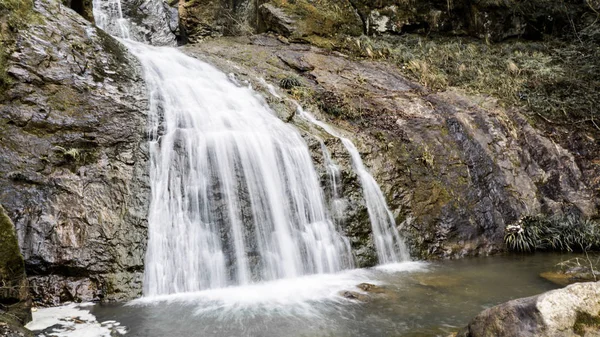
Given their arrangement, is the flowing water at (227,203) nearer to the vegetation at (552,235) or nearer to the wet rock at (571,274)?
the wet rock at (571,274)

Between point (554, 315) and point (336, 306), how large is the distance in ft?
9.37

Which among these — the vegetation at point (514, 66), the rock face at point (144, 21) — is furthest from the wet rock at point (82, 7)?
the vegetation at point (514, 66)

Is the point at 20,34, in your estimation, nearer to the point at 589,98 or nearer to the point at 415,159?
the point at 415,159

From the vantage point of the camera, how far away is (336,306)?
543 centimetres

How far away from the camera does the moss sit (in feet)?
9.96

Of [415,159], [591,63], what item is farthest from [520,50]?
[415,159]

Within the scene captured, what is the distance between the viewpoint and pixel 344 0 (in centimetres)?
1577

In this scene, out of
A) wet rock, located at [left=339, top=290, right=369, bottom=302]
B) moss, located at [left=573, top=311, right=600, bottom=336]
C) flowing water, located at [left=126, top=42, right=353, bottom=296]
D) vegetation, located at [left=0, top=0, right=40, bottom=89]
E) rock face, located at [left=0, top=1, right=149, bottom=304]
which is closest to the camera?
moss, located at [left=573, top=311, right=600, bottom=336]

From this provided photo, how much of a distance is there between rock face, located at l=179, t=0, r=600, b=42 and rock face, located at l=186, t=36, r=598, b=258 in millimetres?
3586

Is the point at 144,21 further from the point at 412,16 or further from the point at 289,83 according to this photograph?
the point at 412,16

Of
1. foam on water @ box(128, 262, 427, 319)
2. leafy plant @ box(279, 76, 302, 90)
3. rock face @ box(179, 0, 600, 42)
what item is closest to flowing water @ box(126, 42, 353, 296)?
foam on water @ box(128, 262, 427, 319)

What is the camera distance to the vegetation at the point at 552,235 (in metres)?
8.59

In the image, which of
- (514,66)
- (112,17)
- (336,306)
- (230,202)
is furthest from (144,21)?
(336,306)

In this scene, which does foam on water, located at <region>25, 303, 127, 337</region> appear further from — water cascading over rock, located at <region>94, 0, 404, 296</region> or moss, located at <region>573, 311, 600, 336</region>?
moss, located at <region>573, 311, 600, 336</region>
